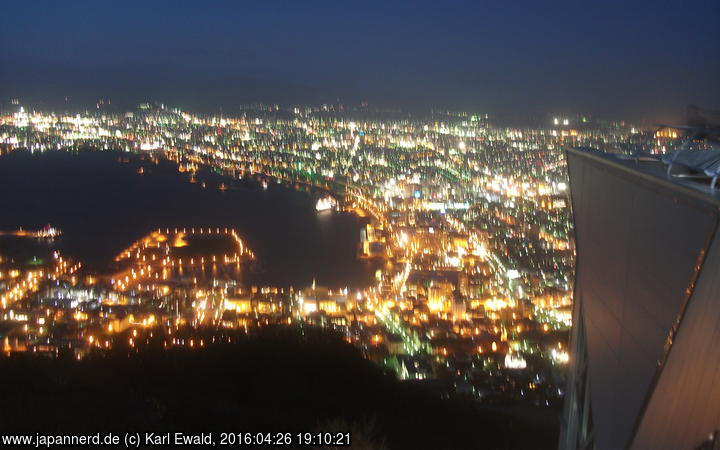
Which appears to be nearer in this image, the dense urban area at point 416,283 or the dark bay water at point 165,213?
the dense urban area at point 416,283

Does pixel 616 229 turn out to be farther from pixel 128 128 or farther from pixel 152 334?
pixel 128 128

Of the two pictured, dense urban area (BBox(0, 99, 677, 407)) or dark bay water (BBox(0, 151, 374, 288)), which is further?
dark bay water (BBox(0, 151, 374, 288))

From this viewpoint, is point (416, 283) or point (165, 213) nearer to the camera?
point (416, 283)

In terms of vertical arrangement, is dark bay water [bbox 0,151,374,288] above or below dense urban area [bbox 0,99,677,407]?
below

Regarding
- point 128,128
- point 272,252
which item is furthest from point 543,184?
point 128,128

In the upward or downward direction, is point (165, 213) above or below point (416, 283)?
below
